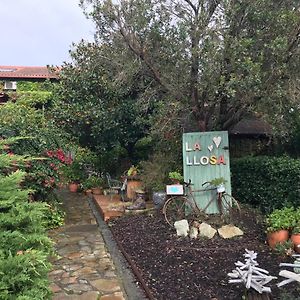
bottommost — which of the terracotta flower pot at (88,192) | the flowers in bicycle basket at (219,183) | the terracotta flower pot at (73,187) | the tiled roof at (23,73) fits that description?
the terracotta flower pot at (88,192)

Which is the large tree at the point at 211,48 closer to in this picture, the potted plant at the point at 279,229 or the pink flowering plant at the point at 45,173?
the potted plant at the point at 279,229

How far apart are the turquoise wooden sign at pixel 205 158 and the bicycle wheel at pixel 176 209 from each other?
1.05ft

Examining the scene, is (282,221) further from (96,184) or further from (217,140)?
(96,184)

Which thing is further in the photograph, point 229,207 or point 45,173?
point 45,173

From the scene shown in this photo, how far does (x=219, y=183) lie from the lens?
6.70 m

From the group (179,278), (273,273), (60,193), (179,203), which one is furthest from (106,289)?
(60,193)

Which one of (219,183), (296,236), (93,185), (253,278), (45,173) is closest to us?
(253,278)

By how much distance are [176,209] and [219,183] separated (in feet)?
3.15

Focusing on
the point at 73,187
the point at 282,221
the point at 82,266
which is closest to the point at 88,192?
the point at 73,187

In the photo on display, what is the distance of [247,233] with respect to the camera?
6.24 m

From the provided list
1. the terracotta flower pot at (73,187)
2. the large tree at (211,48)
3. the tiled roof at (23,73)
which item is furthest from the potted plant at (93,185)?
the tiled roof at (23,73)

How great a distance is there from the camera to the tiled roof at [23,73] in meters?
20.9

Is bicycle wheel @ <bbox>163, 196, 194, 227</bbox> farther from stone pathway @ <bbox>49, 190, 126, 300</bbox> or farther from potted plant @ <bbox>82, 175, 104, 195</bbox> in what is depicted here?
potted plant @ <bbox>82, 175, 104, 195</bbox>

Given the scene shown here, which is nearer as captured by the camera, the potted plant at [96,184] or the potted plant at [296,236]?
the potted plant at [296,236]
